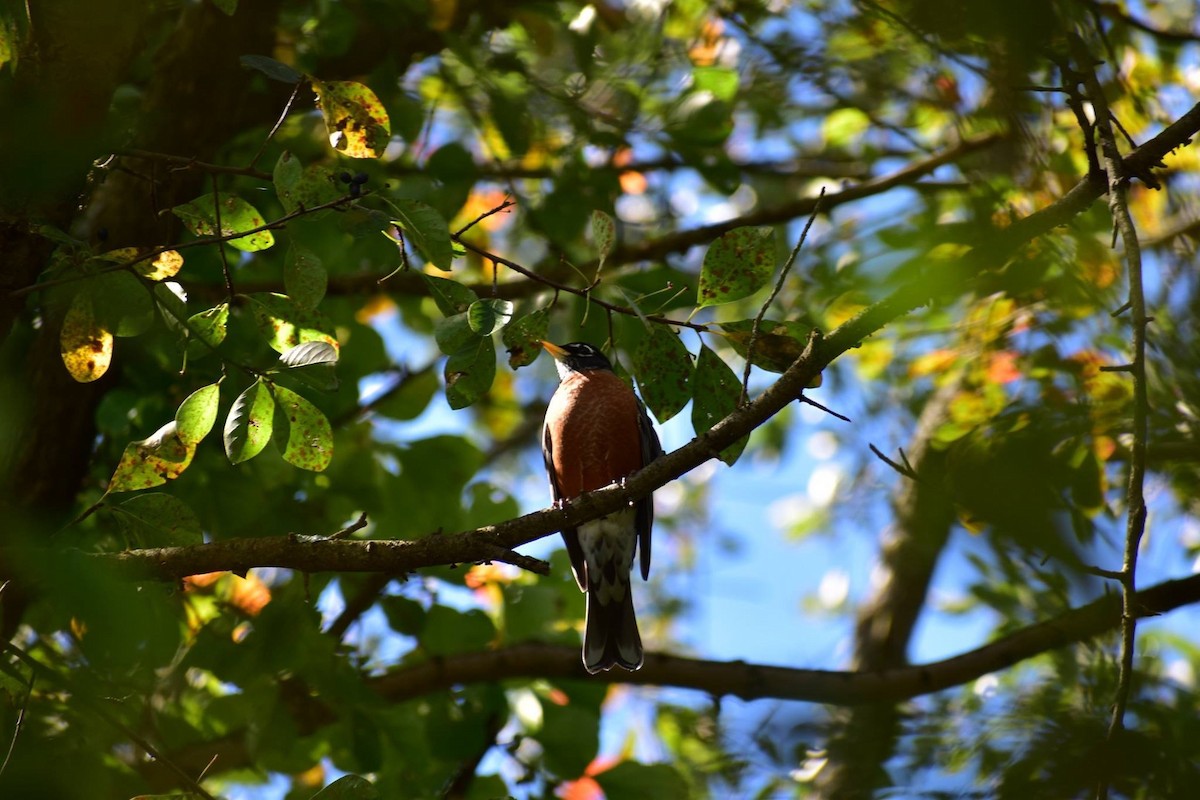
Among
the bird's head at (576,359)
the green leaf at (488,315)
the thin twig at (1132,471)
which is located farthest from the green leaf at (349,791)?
the bird's head at (576,359)

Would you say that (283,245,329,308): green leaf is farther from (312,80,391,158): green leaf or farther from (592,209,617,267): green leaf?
(592,209,617,267): green leaf

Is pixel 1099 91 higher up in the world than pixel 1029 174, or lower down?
lower down

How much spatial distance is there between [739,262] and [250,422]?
56.5 inches

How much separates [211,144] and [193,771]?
8.81 feet

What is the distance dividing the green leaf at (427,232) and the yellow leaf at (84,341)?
2.94ft

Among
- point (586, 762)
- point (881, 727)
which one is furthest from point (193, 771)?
point (881, 727)

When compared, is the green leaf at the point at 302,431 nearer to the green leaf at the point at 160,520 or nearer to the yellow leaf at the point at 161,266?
the green leaf at the point at 160,520

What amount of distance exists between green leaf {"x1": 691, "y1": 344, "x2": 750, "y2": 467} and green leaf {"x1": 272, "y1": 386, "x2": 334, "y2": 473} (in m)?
1.09

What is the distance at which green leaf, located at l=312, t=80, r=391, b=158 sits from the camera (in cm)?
302

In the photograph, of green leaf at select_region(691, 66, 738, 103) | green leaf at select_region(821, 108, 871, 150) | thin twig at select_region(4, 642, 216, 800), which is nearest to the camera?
thin twig at select_region(4, 642, 216, 800)

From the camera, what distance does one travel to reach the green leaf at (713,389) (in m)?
3.21

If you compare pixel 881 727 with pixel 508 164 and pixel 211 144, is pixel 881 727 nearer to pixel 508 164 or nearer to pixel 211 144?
pixel 211 144

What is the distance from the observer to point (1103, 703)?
249 centimetres

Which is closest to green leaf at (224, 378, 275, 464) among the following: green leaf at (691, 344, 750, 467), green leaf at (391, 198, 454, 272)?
green leaf at (391, 198, 454, 272)
